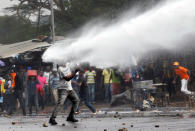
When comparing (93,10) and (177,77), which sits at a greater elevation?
(93,10)

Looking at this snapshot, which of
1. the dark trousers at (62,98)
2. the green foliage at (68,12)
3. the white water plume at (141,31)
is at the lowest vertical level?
the dark trousers at (62,98)

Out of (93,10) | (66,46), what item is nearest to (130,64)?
(66,46)

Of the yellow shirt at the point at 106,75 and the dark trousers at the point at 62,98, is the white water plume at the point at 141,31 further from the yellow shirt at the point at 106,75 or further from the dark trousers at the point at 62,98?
the yellow shirt at the point at 106,75

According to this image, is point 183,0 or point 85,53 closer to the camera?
point 85,53

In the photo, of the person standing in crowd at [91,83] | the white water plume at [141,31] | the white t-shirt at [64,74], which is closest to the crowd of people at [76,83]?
the person standing in crowd at [91,83]

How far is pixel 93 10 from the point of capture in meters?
35.1

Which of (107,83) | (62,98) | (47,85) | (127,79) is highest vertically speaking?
(127,79)

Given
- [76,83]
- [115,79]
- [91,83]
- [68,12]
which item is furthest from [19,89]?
[68,12]

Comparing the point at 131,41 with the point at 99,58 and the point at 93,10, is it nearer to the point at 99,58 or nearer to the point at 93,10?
the point at 99,58

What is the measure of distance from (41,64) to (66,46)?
45.2ft

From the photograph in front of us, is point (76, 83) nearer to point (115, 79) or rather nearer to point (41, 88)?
point (115, 79)

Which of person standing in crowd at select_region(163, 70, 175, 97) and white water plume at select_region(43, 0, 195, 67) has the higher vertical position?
white water plume at select_region(43, 0, 195, 67)

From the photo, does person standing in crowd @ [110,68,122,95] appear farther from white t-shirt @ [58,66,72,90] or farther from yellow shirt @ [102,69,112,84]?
white t-shirt @ [58,66,72,90]

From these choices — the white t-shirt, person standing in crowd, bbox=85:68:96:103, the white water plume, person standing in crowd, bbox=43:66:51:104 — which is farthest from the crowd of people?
the white t-shirt
